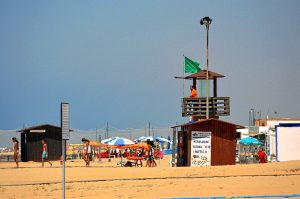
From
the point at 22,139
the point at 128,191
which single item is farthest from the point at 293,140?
the point at 22,139

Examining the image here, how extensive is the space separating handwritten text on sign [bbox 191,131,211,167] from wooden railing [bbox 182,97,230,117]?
8.44 ft

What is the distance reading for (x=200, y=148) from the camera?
1058 inches

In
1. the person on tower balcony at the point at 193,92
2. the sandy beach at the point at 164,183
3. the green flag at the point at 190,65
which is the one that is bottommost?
the sandy beach at the point at 164,183

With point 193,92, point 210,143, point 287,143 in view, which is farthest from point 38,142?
point 210,143

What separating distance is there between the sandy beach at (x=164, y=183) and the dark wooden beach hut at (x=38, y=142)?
64.8 feet

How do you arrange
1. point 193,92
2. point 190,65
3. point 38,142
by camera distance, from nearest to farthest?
point 193,92
point 190,65
point 38,142

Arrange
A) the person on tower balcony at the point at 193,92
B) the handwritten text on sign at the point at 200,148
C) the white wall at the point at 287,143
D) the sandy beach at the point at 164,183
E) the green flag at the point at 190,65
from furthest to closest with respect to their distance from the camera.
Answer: the green flag at the point at 190,65 < the white wall at the point at 287,143 < the person on tower balcony at the point at 193,92 < the handwritten text on sign at the point at 200,148 < the sandy beach at the point at 164,183

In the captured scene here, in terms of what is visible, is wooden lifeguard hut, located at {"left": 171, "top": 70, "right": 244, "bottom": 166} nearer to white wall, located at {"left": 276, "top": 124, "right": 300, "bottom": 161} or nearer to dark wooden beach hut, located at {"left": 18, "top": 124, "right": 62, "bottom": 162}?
white wall, located at {"left": 276, "top": 124, "right": 300, "bottom": 161}

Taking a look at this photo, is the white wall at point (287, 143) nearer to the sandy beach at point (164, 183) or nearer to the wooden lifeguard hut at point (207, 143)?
the wooden lifeguard hut at point (207, 143)

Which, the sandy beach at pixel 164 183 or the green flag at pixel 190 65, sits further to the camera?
the green flag at pixel 190 65

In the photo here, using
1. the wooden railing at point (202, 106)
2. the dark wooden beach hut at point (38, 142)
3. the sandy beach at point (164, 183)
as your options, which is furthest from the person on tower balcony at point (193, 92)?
the dark wooden beach hut at point (38, 142)

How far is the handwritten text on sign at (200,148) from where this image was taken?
26797mm

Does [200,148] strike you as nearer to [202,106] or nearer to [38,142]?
[202,106]

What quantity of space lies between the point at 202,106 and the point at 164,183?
1155 cm
